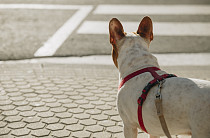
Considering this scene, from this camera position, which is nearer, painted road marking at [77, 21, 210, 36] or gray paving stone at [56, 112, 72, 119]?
gray paving stone at [56, 112, 72, 119]

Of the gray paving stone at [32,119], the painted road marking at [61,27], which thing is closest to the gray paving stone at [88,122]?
the gray paving stone at [32,119]

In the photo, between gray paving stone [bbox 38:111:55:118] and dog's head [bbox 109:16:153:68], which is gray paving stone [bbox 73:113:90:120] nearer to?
gray paving stone [bbox 38:111:55:118]

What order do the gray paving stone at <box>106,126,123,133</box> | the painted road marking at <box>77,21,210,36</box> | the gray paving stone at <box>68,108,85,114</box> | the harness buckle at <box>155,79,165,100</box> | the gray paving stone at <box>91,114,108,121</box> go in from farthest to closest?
the painted road marking at <box>77,21,210,36</box> < the gray paving stone at <box>68,108,85,114</box> < the gray paving stone at <box>91,114,108,121</box> < the gray paving stone at <box>106,126,123,133</box> < the harness buckle at <box>155,79,165,100</box>

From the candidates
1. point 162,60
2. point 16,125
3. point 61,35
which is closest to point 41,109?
point 16,125

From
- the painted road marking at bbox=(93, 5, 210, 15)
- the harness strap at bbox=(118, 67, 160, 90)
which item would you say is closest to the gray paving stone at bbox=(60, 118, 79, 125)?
the harness strap at bbox=(118, 67, 160, 90)

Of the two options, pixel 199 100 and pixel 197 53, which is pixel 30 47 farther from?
pixel 199 100

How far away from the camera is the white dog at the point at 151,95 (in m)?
2.47

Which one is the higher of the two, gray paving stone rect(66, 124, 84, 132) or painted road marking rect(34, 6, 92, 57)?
painted road marking rect(34, 6, 92, 57)

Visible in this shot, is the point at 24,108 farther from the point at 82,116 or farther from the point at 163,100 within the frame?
the point at 163,100

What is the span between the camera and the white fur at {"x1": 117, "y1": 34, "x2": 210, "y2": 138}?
2.46 meters

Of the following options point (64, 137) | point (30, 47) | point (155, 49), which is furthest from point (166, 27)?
point (64, 137)

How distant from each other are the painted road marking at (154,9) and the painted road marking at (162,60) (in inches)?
154

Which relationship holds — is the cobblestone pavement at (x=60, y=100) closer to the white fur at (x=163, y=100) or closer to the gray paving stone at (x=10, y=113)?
the gray paving stone at (x=10, y=113)

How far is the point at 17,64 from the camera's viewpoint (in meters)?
6.79
